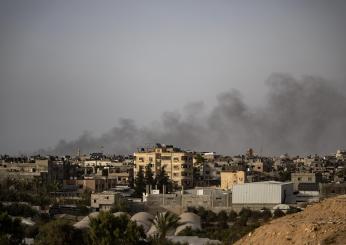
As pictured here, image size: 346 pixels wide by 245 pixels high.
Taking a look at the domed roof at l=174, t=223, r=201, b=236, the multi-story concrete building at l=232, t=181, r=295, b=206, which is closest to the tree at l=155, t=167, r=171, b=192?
the multi-story concrete building at l=232, t=181, r=295, b=206

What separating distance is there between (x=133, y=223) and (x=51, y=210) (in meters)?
21.2

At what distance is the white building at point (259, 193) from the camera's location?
57094mm

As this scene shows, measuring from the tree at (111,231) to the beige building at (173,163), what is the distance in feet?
130

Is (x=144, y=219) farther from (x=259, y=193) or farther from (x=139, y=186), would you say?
(x=139, y=186)

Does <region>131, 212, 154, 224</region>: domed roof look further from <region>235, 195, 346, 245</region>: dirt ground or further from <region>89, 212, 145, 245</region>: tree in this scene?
<region>235, 195, 346, 245</region>: dirt ground

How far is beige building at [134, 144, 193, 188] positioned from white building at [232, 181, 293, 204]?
1848cm

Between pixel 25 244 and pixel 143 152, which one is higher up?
pixel 143 152

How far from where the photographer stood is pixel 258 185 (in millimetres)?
57344

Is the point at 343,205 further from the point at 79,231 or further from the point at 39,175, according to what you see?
the point at 39,175

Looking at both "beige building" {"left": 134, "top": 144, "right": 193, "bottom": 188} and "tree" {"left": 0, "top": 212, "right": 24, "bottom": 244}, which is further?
"beige building" {"left": 134, "top": 144, "right": 193, "bottom": 188}

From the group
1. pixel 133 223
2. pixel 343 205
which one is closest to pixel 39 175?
pixel 133 223

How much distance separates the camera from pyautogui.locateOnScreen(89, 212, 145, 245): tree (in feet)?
116

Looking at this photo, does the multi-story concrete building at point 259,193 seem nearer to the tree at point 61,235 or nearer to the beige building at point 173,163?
the beige building at point 173,163

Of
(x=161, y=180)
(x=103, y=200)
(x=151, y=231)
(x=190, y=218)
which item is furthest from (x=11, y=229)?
(x=161, y=180)
